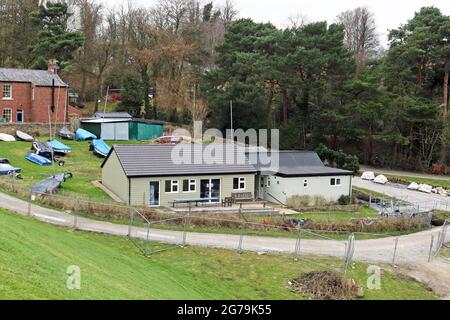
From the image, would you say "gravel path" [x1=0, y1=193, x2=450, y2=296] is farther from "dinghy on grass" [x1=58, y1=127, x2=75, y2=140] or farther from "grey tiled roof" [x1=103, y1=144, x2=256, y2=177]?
"dinghy on grass" [x1=58, y1=127, x2=75, y2=140]

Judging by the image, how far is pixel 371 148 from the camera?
57.0 metres

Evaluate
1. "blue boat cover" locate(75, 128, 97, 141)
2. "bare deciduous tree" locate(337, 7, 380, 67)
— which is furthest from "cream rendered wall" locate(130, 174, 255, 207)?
"bare deciduous tree" locate(337, 7, 380, 67)

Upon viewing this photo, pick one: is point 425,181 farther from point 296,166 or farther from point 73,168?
point 73,168

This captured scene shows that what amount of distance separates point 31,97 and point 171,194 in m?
26.6

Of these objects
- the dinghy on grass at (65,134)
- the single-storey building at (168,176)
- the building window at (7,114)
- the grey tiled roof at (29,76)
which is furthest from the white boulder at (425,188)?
the building window at (7,114)

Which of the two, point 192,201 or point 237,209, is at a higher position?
point 192,201

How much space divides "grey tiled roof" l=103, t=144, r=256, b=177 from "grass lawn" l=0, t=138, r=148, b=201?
2.67 m

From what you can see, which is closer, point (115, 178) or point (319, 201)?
point (115, 178)

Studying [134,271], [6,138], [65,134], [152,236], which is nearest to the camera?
[134,271]

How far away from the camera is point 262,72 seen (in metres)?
56.7

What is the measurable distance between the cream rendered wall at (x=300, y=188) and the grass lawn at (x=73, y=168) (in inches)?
451

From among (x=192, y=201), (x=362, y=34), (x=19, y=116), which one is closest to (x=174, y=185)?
(x=192, y=201)

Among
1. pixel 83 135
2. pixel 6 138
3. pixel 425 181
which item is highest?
pixel 83 135
